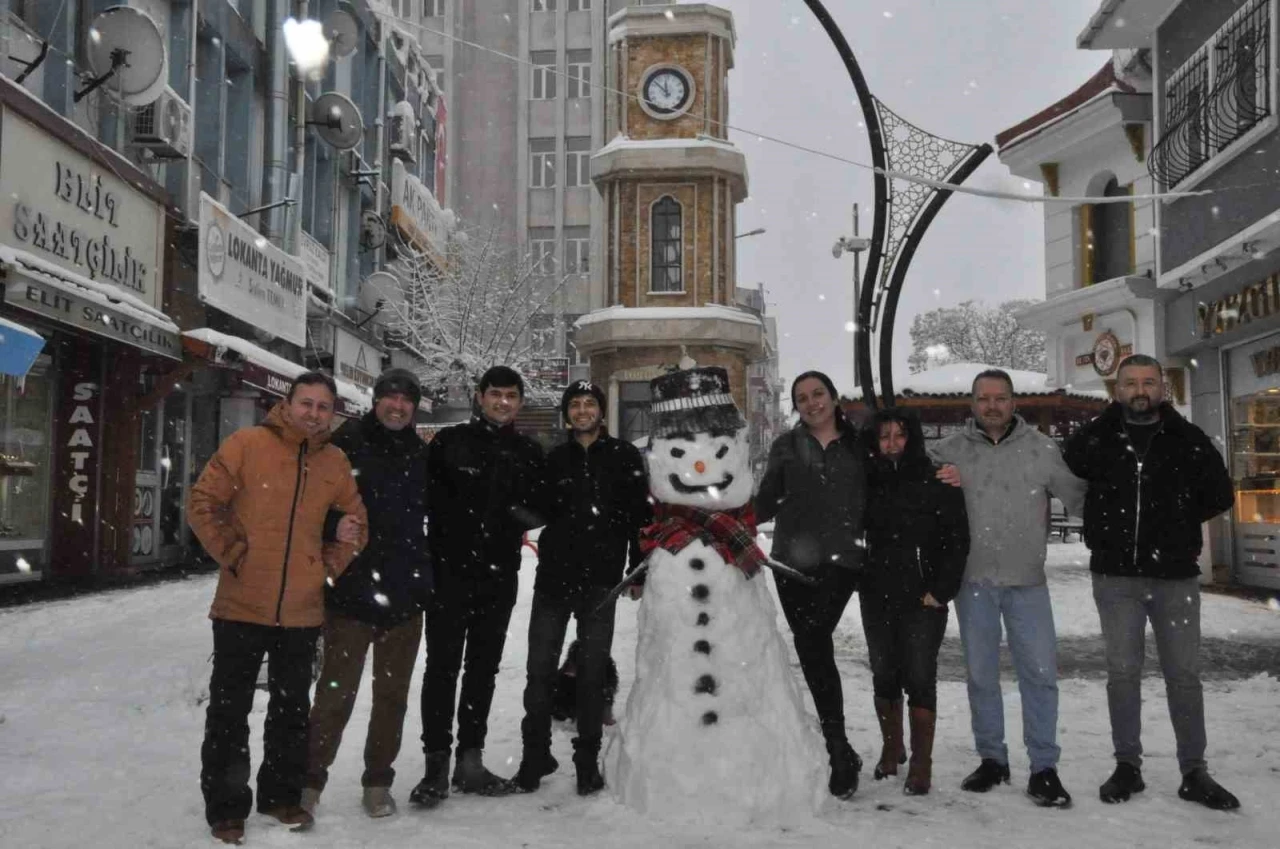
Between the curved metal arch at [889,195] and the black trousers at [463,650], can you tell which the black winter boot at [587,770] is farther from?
the curved metal arch at [889,195]

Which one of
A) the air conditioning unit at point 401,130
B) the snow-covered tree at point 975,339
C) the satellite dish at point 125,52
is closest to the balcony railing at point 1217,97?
the satellite dish at point 125,52

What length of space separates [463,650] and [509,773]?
2.19 feet

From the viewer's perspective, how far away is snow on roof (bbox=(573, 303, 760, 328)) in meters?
27.4

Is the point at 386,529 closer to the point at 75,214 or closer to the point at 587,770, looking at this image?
the point at 587,770

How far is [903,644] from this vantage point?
187 inches

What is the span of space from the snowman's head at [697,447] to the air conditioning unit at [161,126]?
1024 centimetres

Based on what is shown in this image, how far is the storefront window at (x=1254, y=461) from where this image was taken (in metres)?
11.6

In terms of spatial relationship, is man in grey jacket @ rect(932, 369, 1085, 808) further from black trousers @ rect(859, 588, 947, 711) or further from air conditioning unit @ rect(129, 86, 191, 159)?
air conditioning unit @ rect(129, 86, 191, 159)

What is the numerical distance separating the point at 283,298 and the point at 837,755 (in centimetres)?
1455

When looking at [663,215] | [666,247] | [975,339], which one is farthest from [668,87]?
[975,339]

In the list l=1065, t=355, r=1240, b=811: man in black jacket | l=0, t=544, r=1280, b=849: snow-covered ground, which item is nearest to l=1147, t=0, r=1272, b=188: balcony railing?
l=0, t=544, r=1280, b=849: snow-covered ground

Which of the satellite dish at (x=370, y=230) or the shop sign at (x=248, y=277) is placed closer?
the shop sign at (x=248, y=277)

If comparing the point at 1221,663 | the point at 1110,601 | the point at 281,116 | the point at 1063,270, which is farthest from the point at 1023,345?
the point at 1110,601

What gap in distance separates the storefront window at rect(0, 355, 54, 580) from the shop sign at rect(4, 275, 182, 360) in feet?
3.84
